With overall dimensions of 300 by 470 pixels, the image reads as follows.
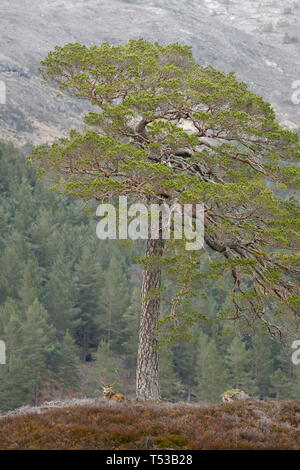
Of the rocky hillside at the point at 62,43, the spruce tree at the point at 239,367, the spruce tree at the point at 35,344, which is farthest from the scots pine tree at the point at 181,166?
the rocky hillside at the point at 62,43

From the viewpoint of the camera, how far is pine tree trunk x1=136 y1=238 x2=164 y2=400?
11234 millimetres

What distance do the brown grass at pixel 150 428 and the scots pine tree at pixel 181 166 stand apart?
2371 mm

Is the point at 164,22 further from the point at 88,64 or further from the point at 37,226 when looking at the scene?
the point at 88,64

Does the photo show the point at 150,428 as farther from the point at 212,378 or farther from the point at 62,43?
the point at 62,43

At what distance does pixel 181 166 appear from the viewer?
1189 cm

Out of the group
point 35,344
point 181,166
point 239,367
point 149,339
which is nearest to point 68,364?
point 35,344

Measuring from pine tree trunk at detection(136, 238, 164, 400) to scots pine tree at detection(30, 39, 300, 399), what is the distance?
0.02m

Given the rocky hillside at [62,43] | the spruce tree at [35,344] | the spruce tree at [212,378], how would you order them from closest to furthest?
the spruce tree at [35,344], the spruce tree at [212,378], the rocky hillside at [62,43]

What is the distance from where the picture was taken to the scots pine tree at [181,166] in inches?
379

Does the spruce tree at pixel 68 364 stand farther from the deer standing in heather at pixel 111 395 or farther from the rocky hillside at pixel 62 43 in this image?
the rocky hillside at pixel 62 43

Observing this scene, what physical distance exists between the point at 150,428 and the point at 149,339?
4.16 meters

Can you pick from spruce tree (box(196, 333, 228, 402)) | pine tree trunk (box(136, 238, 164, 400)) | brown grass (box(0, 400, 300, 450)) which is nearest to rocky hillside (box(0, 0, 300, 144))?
spruce tree (box(196, 333, 228, 402))

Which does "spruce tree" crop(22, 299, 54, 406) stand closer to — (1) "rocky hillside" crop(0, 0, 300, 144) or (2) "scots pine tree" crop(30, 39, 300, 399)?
(2) "scots pine tree" crop(30, 39, 300, 399)

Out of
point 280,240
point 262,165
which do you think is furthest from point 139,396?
point 262,165
